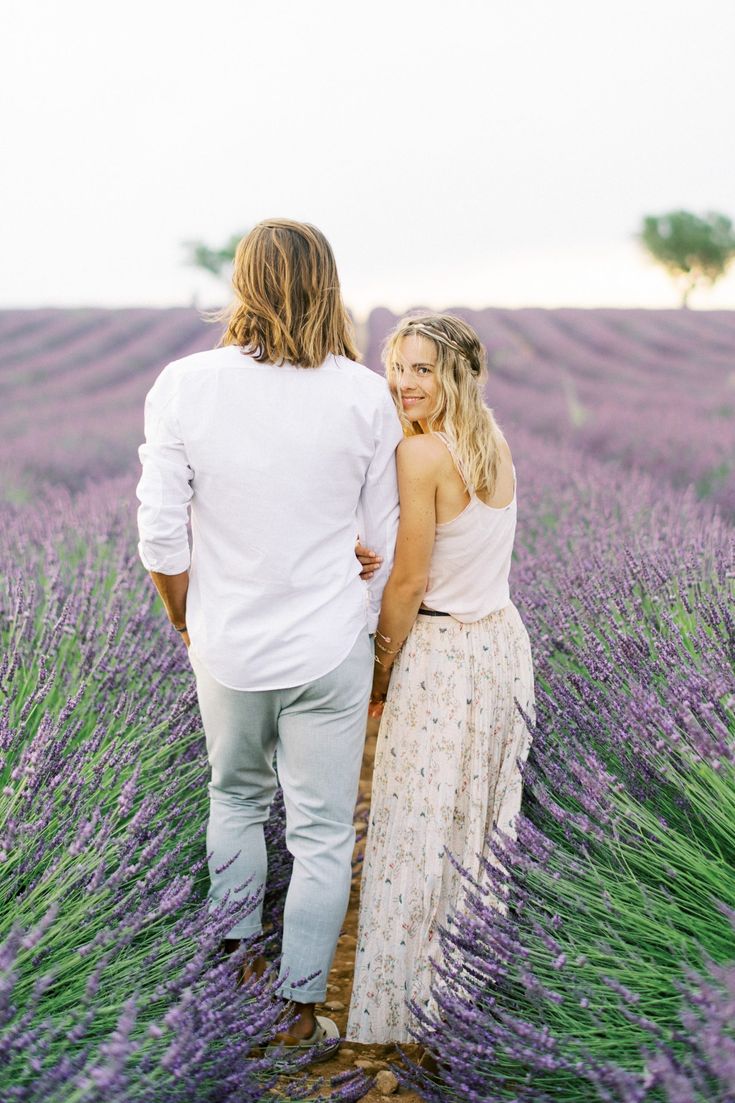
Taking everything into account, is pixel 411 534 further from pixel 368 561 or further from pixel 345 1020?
pixel 345 1020

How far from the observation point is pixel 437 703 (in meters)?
2.07

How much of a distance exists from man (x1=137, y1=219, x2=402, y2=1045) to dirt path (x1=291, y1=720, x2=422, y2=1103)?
0.09 m

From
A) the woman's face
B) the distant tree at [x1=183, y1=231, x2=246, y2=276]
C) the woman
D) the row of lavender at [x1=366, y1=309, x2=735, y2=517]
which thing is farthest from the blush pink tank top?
the distant tree at [x1=183, y1=231, x2=246, y2=276]

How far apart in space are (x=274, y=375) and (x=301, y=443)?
5.1 inches

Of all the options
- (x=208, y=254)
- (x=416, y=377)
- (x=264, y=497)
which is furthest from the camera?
(x=208, y=254)

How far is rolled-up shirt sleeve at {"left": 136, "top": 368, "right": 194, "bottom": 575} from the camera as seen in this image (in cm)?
177

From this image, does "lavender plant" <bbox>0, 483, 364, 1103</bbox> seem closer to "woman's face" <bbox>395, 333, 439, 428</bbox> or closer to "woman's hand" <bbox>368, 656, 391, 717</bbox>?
"woman's hand" <bbox>368, 656, 391, 717</bbox>

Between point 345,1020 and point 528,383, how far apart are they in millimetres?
9509

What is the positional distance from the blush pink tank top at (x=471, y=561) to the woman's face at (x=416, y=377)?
0.34 ft

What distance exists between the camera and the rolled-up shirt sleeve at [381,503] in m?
1.87

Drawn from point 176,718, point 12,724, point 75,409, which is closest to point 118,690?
point 176,718

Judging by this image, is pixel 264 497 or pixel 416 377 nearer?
pixel 264 497

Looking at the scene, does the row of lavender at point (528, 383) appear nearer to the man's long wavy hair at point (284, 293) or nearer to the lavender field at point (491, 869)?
the lavender field at point (491, 869)

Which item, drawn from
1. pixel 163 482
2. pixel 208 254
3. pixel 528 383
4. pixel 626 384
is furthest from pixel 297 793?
pixel 208 254
